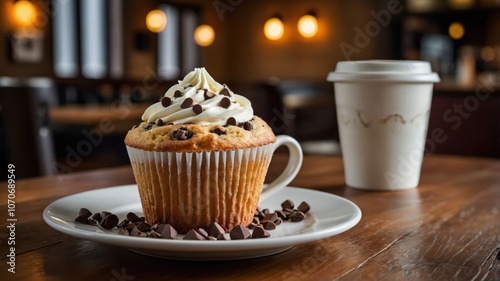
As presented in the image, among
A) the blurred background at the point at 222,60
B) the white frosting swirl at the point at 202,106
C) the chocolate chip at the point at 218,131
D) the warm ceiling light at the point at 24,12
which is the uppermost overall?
the warm ceiling light at the point at 24,12

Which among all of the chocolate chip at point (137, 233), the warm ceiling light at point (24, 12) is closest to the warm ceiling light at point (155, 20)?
the warm ceiling light at point (24, 12)

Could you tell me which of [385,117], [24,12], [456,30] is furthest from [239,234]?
[456,30]

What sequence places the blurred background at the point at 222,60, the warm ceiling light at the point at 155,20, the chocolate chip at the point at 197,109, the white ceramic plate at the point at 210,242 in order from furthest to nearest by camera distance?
1. the warm ceiling light at the point at 155,20
2. the blurred background at the point at 222,60
3. the chocolate chip at the point at 197,109
4. the white ceramic plate at the point at 210,242

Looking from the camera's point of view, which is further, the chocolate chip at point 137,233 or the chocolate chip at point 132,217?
the chocolate chip at point 132,217

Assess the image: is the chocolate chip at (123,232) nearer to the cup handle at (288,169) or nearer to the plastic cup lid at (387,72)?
the cup handle at (288,169)

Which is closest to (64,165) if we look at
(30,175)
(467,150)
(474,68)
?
(30,175)

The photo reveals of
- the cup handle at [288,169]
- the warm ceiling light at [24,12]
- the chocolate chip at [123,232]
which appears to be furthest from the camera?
the warm ceiling light at [24,12]

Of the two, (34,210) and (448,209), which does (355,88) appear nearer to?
(448,209)

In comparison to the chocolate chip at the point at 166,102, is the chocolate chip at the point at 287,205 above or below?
below

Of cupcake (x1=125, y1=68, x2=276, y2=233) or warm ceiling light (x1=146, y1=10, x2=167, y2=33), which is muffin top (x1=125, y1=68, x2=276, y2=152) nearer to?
cupcake (x1=125, y1=68, x2=276, y2=233)
